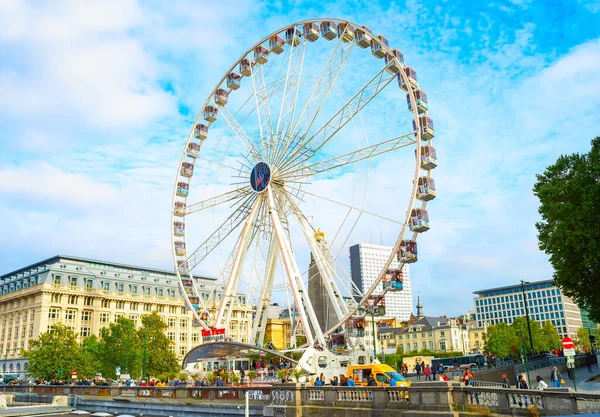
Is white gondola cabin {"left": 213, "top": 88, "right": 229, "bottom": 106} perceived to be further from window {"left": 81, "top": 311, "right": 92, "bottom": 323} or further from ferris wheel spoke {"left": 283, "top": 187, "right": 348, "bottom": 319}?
window {"left": 81, "top": 311, "right": 92, "bottom": 323}

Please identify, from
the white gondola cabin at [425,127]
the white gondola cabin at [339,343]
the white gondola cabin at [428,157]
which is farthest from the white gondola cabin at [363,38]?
the white gondola cabin at [339,343]

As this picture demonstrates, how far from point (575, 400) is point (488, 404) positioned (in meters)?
3.47

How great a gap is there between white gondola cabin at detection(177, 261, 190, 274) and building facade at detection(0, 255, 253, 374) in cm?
5593

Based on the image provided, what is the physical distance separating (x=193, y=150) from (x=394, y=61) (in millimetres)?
22651

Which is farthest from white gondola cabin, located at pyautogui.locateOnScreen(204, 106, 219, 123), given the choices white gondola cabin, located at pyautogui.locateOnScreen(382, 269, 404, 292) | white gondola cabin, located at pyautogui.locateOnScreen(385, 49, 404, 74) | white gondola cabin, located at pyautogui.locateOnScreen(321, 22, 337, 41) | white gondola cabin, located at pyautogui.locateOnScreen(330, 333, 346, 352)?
white gondola cabin, located at pyautogui.locateOnScreen(330, 333, 346, 352)

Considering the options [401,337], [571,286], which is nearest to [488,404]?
[571,286]

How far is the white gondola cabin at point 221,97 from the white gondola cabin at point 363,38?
1535 centimetres

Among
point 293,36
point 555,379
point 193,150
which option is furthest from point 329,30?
point 555,379

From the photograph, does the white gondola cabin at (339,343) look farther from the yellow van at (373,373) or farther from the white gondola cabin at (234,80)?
the white gondola cabin at (234,80)

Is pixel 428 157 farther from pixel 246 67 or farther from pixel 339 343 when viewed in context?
pixel 246 67

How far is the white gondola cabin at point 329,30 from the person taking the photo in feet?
145

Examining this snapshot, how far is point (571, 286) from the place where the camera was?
4031cm

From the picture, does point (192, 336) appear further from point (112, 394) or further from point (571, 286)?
point (571, 286)

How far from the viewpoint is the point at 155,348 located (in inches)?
3231
